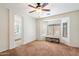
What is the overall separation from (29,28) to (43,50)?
2.16 ft

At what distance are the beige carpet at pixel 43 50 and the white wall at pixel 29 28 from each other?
167 millimetres

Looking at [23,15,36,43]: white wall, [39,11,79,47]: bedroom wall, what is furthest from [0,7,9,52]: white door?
[39,11,79,47]: bedroom wall

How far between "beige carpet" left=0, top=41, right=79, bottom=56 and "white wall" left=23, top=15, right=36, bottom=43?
0.55ft

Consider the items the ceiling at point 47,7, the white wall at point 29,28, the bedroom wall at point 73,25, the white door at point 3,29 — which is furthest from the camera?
the white wall at point 29,28

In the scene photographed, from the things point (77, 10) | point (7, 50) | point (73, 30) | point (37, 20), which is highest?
point (77, 10)

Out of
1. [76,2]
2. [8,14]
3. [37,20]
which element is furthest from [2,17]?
[76,2]

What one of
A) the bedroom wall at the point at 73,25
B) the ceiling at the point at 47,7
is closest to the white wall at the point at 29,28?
the ceiling at the point at 47,7

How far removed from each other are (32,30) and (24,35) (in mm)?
249

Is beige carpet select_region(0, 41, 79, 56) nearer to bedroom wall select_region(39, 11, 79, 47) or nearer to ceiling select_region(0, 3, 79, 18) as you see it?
bedroom wall select_region(39, 11, 79, 47)

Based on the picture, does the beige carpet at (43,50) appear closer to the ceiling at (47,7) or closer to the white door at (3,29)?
the white door at (3,29)

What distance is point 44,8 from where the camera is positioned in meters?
2.16

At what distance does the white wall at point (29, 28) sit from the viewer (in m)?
2.46

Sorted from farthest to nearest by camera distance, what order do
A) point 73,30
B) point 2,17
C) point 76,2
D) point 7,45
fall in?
point 73,30 < point 7,45 < point 2,17 < point 76,2

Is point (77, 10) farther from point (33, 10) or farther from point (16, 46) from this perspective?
point (16, 46)
